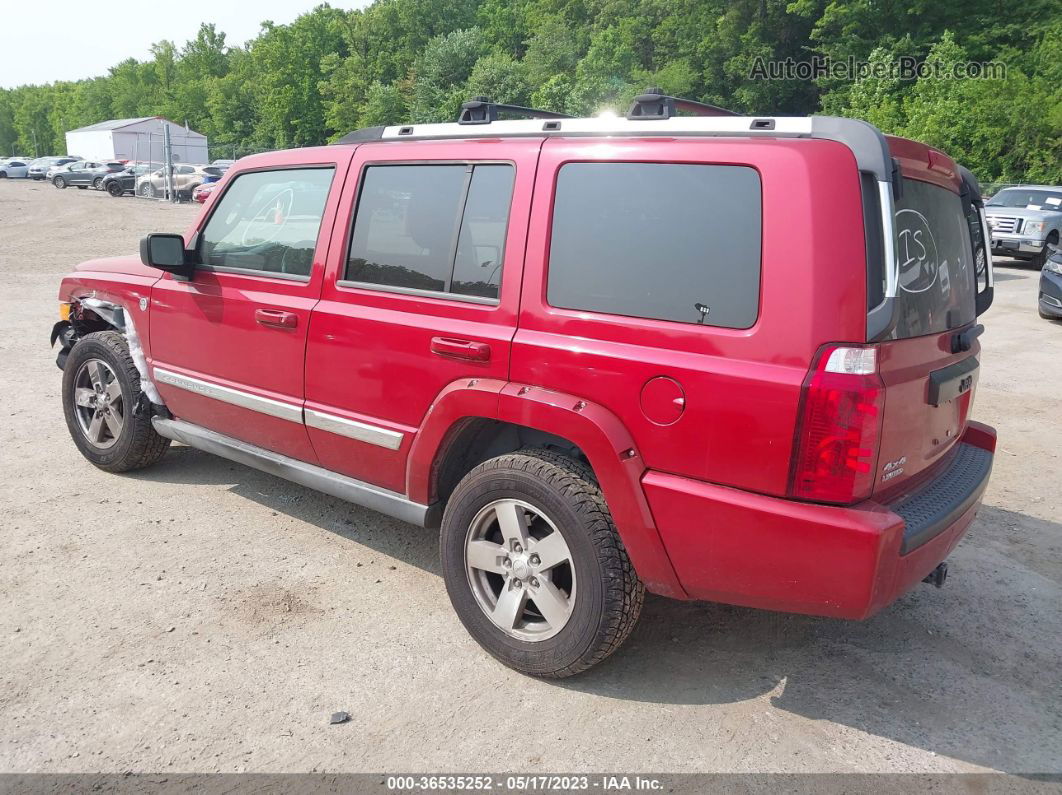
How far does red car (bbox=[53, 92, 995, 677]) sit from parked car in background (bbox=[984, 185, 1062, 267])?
17371mm

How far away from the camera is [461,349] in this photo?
3178 millimetres

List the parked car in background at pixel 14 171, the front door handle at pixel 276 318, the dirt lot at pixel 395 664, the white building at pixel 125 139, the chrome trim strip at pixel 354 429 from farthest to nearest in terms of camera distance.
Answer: the white building at pixel 125 139
the parked car in background at pixel 14 171
the front door handle at pixel 276 318
the chrome trim strip at pixel 354 429
the dirt lot at pixel 395 664

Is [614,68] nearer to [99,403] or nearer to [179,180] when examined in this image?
[179,180]

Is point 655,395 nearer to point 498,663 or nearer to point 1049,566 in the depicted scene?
point 498,663

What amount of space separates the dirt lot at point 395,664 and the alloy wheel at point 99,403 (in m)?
0.32

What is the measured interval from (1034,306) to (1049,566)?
11027 mm

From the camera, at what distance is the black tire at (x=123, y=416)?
4.78 m

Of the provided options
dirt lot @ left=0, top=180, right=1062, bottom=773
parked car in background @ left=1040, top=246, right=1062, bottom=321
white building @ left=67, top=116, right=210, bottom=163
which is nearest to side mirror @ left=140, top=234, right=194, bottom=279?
dirt lot @ left=0, top=180, right=1062, bottom=773

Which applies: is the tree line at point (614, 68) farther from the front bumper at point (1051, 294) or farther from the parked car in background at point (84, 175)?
the front bumper at point (1051, 294)

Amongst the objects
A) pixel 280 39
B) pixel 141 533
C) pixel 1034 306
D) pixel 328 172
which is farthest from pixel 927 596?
pixel 280 39

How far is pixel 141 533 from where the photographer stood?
14.0 feet

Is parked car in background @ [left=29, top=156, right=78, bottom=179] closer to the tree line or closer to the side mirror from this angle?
the tree line

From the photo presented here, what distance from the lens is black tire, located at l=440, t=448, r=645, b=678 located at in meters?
2.88

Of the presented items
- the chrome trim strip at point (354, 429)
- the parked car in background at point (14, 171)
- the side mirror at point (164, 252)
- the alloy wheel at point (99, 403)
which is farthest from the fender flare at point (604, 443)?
the parked car in background at point (14, 171)
